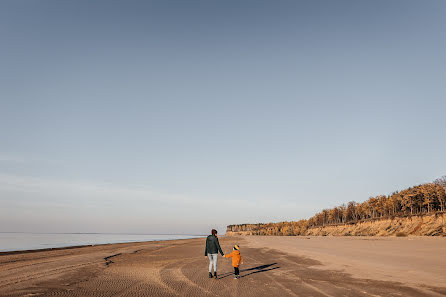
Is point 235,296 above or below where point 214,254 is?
below

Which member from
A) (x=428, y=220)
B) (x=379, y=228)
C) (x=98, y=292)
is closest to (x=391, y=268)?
(x=98, y=292)

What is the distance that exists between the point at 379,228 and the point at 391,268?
65.6 metres

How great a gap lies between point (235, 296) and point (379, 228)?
7598cm

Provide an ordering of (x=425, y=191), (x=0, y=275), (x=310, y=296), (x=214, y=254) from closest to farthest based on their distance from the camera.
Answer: (x=310, y=296) → (x=214, y=254) → (x=0, y=275) → (x=425, y=191)

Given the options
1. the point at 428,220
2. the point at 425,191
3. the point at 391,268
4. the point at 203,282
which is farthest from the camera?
the point at 425,191

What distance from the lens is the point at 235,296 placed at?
9812 mm

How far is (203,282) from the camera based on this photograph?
12508 mm

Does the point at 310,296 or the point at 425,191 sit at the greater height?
the point at 425,191

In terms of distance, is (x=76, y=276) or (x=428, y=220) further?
(x=428, y=220)

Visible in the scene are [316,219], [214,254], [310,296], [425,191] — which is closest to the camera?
[310,296]

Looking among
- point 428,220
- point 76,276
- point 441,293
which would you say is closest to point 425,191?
point 428,220

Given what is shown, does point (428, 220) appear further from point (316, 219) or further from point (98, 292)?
point (316, 219)

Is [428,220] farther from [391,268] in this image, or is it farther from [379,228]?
[391,268]

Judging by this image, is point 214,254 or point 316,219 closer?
point 214,254
